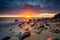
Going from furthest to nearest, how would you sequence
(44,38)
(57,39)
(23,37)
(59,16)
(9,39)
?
(59,16) → (9,39) → (23,37) → (44,38) → (57,39)

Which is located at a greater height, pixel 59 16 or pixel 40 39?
pixel 59 16

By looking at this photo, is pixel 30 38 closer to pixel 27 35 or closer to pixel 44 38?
pixel 27 35

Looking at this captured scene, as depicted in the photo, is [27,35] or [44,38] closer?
[44,38]

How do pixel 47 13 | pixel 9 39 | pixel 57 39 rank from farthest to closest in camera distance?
1. pixel 47 13
2. pixel 9 39
3. pixel 57 39

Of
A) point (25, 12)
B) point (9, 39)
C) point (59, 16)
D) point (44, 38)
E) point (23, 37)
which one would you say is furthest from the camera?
point (59, 16)

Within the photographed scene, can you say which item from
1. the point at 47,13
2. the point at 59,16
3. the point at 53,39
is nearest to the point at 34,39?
the point at 53,39

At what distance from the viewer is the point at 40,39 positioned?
5.58m

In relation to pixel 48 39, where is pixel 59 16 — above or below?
above

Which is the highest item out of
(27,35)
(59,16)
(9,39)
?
(59,16)

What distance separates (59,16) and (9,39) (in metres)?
9.76

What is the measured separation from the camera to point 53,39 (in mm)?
5270

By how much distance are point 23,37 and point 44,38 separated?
1471 millimetres

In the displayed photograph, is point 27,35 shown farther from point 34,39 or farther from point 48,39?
point 48,39

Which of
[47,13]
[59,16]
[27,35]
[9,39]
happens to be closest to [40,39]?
[27,35]
